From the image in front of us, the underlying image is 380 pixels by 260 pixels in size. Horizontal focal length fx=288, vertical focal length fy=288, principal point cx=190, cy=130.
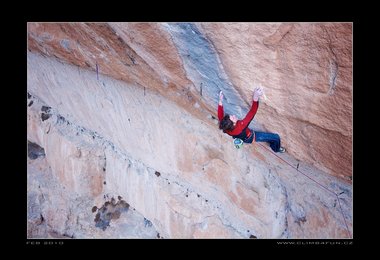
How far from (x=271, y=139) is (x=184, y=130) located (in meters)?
1.67

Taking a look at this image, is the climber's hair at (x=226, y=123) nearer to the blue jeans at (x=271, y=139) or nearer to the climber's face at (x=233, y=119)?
the climber's face at (x=233, y=119)

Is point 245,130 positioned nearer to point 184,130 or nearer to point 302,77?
point 302,77

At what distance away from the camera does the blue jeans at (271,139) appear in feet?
13.1

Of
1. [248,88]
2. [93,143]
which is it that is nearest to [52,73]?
[93,143]

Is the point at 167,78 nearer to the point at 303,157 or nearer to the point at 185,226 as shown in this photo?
the point at 303,157

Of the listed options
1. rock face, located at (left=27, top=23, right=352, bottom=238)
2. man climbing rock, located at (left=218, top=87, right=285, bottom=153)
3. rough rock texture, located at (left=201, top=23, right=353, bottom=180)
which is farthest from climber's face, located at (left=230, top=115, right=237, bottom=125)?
rough rock texture, located at (left=201, top=23, right=353, bottom=180)

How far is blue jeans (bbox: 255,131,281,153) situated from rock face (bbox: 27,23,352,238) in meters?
0.09

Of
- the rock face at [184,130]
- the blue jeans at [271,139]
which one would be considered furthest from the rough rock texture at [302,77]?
the blue jeans at [271,139]

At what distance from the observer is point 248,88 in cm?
362

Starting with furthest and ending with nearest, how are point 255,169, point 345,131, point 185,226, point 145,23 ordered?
point 185,226
point 255,169
point 145,23
point 345,131

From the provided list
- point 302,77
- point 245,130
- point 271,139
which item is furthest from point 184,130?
point 302,77

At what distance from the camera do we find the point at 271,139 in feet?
13.2

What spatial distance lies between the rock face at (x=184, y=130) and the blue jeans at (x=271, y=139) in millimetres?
95

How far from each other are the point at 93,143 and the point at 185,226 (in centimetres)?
297
